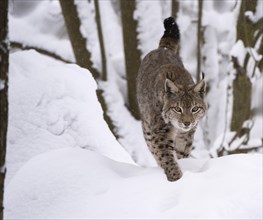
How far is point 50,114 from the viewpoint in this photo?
4793 millimetres

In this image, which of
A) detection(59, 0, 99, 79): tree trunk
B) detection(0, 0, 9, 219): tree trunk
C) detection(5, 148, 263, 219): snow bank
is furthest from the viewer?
detection(59, 0, 99, 79): tree trunk

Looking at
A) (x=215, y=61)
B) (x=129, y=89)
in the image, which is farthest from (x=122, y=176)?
(x=215, y=61)

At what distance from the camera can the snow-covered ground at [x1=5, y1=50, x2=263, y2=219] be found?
3137mm

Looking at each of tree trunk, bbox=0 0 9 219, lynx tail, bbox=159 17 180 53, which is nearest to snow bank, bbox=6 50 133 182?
lynx tail, bbox=159 17 180 53

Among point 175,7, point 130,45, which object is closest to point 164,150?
point 130,45

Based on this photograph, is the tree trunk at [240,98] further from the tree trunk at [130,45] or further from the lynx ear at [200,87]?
the lynx ear at [200,87]

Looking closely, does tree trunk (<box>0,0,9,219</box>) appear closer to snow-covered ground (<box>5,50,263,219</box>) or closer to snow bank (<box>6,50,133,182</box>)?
snow-covered ground (<box>5,50,263,219</box>)

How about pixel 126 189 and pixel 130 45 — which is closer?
pixel 126 189

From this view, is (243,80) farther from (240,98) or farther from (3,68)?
(3,68)

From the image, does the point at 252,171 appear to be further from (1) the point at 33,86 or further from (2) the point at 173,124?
(1) the point at 33,86

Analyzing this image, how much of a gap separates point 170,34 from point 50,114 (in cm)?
125

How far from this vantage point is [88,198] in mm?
3482

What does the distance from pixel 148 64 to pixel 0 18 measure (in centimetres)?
258

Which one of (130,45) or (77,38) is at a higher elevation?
(77,38)
